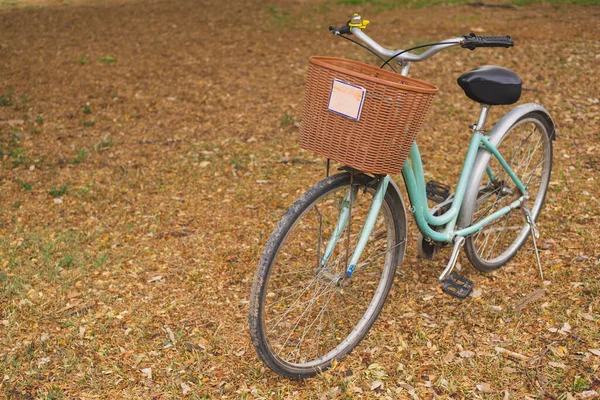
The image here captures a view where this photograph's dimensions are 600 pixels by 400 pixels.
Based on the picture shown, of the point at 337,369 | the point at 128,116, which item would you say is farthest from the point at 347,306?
the point at 128,116

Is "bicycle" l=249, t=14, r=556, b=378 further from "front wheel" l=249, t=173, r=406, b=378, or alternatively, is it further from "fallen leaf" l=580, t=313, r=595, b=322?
"fallen leaf" l=580, t=313, r=595, b=322

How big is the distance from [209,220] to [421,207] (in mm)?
1841

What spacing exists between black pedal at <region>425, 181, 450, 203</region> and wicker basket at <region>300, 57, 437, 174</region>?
0.98 m

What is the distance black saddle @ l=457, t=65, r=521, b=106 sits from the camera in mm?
2986

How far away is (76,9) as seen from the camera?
30.0ft

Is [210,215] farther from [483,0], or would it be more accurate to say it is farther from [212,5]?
[483,0]

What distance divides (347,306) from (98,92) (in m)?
4.20

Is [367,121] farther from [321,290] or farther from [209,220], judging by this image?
[209,220]

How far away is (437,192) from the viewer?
3393mm

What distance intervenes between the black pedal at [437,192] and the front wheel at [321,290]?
1.38 ft

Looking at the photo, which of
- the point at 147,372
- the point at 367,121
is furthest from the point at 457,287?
the point at 147,372

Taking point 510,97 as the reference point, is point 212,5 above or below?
below

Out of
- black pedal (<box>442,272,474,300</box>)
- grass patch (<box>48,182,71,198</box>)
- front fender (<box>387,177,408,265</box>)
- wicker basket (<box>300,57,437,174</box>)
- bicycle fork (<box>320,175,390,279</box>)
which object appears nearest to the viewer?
wicker basket (<box>300,57,437,174</box>)

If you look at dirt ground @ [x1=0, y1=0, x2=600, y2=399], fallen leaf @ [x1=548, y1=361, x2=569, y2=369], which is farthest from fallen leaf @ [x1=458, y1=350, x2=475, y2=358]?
fallen leaf @ [x1=548, y1=361, x2=569, y2=369]
